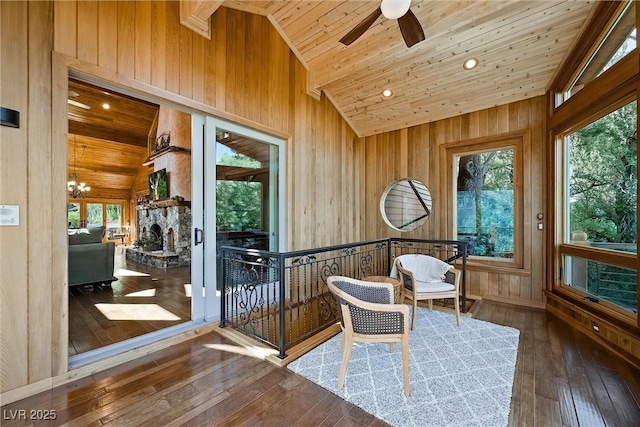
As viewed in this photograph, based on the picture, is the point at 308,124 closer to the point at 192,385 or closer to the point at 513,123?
the point at 513,123

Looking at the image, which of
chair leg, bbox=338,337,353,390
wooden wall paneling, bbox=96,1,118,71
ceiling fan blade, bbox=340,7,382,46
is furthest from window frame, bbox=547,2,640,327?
wooden wall paneling, bbox=96,1,118,71

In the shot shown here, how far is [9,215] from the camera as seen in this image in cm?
179

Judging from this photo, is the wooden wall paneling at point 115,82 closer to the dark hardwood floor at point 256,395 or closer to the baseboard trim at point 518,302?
the dark hardwood floor at point 256,395

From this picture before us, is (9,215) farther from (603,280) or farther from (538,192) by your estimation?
(538,192)

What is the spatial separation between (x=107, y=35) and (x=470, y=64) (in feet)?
13.0

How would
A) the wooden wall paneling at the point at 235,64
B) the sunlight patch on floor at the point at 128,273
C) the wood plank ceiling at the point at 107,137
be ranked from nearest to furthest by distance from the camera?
the wooden wall paneling at the point at 235,64
the sunlight patch on floor at the point at 128,273
the wood plank ceiling at the point at 107,137

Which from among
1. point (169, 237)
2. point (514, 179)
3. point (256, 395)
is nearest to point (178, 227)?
point (169, 237)

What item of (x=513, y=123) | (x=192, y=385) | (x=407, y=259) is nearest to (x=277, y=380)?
(x=192, y=385)

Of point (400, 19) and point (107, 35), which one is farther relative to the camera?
point (400, 19)

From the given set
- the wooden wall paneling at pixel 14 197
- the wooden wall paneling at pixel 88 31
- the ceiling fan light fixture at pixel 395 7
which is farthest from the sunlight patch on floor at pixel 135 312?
the ceiling fan light fixture at pixel 395 7

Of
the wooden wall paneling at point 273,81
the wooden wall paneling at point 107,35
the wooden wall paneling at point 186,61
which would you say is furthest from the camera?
the wooden wall paneling at point 273,81

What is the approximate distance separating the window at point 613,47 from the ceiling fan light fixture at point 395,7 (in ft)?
6.55

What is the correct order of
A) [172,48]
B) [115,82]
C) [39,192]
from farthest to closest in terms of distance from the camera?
1. [172,48]
2. [115,82]
3. [39,192]

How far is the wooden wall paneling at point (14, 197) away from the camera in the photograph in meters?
1.76
